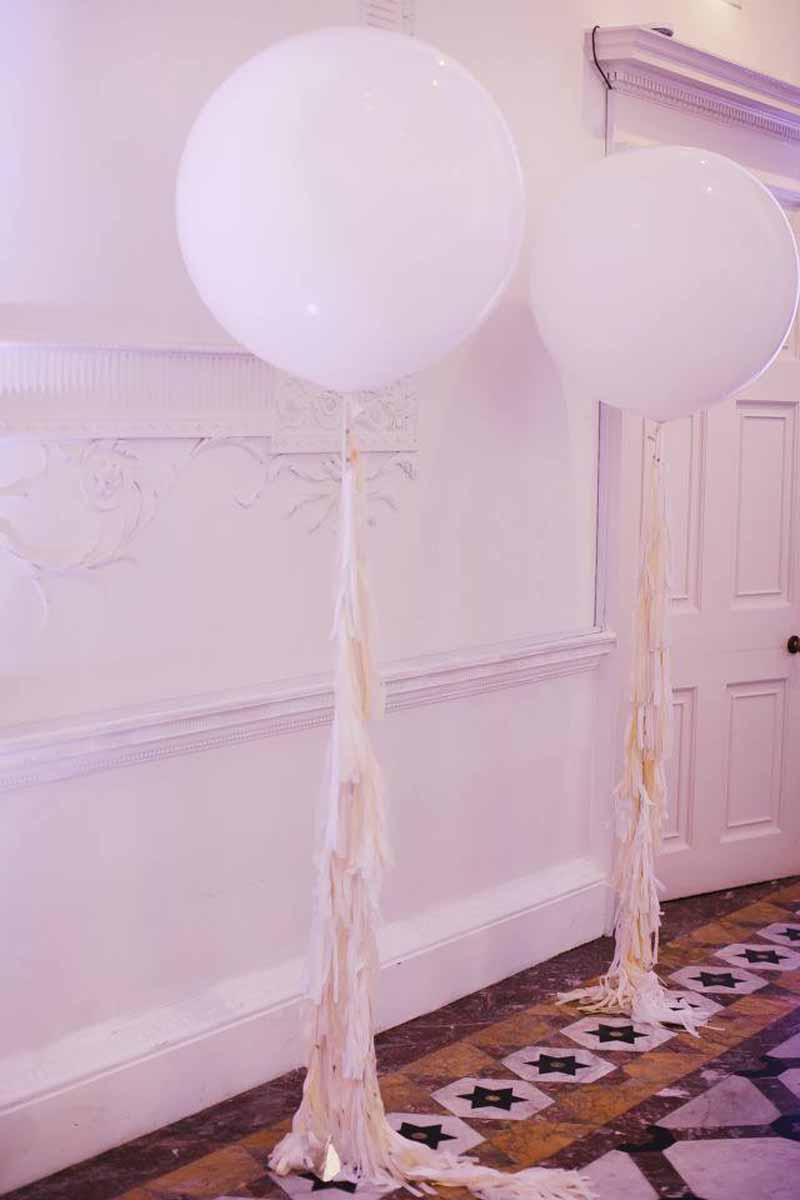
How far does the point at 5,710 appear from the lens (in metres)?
2.27

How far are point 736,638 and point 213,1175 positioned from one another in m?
2.18

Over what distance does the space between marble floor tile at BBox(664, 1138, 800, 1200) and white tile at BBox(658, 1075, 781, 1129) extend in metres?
0.07

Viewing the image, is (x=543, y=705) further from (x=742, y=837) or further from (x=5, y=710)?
(x=5, y=710)

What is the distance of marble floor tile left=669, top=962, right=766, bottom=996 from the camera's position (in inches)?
129

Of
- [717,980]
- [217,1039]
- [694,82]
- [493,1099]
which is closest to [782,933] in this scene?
[717,980]

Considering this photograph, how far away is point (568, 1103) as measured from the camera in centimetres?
268

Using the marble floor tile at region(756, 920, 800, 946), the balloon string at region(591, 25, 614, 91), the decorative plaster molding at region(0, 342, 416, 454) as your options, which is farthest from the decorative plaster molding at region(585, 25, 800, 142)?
the marble floor tile at region(756, 920, 800, 946)

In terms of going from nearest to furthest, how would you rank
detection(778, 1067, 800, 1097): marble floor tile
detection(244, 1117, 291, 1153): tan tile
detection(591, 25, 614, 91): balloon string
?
detection(244, 1117, 291, 1153): tan tile < detection(778, 1067, 800, 1097): marble floor tile < detection(591, 25, 614, 91): balloon string

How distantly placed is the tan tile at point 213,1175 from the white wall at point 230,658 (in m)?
0.15

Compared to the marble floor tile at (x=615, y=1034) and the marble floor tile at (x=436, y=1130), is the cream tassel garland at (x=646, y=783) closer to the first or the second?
the marble floor tile at (x=615, y=1034)

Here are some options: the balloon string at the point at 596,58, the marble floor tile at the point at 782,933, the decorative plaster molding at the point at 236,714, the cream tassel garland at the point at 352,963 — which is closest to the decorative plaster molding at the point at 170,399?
the cream tassel garland at the point at 352,963

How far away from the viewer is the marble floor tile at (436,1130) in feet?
8.20

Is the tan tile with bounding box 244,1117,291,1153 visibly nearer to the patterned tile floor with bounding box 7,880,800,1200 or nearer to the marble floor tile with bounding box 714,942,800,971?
the patterned tile floor with bounding box 7,880,800,1200

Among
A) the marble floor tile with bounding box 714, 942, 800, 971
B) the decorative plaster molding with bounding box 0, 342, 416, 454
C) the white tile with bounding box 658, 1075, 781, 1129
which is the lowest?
the white tile with bounding box 658, 1075, 781, 1129
